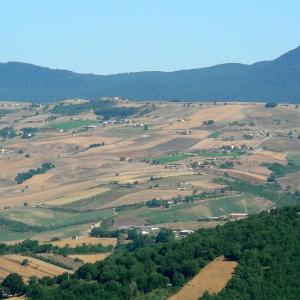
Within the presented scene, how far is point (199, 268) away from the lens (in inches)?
2058

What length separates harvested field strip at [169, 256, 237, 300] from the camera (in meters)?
48.2

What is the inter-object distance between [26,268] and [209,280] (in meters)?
15.2

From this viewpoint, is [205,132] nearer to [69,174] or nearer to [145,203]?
[69,174]

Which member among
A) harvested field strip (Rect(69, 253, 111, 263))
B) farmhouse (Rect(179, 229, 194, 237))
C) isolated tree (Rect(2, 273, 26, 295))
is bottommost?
farmhouse (Rect(179, 229, 194, 237))

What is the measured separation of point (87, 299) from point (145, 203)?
49628 mm

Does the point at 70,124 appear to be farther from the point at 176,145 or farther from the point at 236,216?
the point at 236,216

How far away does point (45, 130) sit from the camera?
539 ft

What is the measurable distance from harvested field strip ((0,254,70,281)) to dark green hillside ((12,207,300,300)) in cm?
511

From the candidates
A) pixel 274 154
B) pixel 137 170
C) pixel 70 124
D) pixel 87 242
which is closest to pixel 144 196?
pixel 137 170

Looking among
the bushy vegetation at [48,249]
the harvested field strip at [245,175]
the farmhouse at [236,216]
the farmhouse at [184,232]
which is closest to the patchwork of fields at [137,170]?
the harvested field strip at [245,175]

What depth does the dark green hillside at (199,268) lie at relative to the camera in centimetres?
4734

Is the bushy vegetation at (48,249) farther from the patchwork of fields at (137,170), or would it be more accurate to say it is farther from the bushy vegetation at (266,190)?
the bushy vegetation at (266,190)

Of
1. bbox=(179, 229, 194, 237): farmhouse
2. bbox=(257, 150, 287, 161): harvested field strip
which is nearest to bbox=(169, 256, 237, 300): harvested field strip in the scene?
bbox=(179, 229, 194, 237): farmhouse

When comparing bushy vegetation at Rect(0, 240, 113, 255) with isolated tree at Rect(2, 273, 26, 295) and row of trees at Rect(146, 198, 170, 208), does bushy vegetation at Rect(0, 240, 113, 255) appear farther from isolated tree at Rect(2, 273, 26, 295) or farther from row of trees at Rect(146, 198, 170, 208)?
row of trees at Rect(146, 198, 170, 208)
